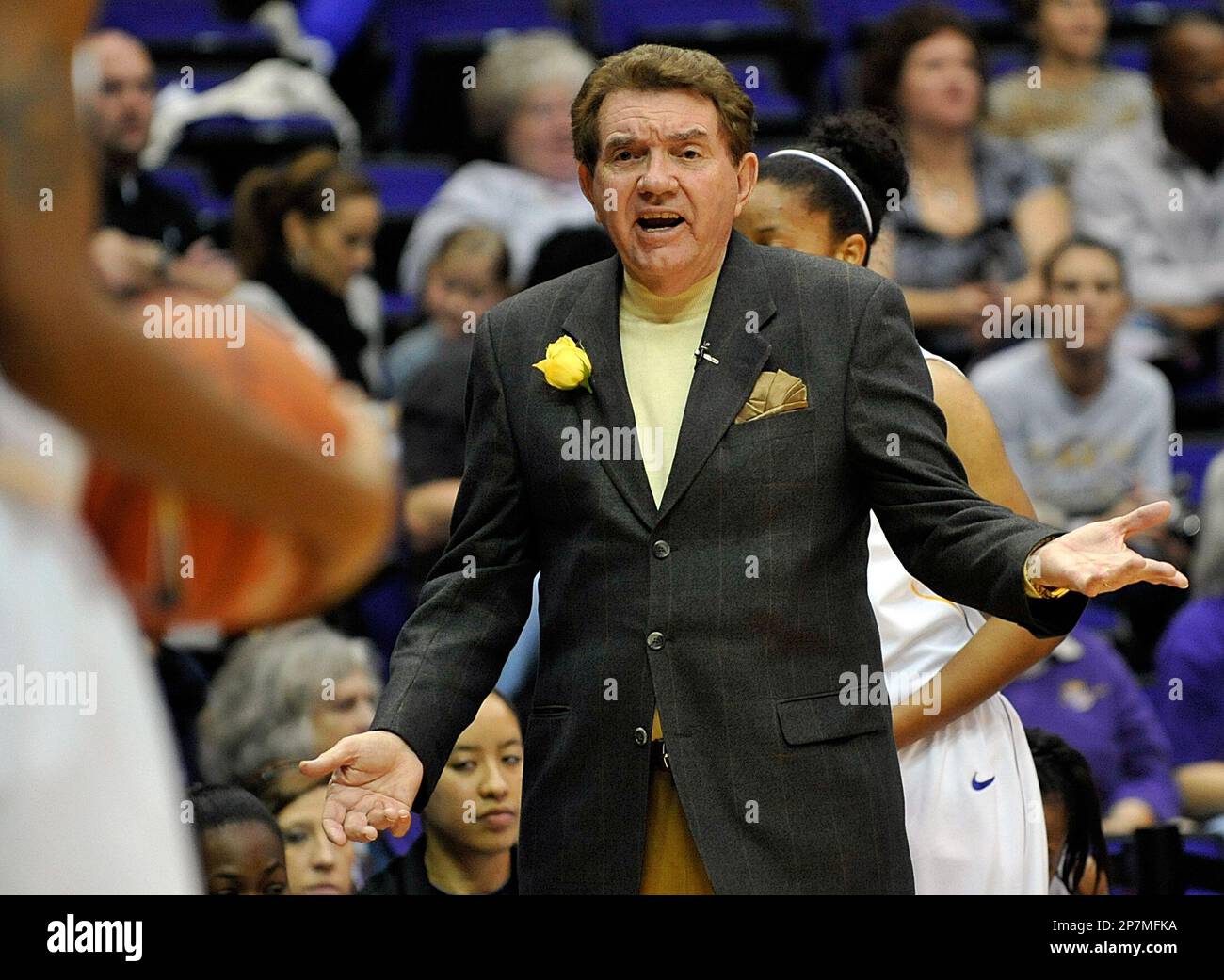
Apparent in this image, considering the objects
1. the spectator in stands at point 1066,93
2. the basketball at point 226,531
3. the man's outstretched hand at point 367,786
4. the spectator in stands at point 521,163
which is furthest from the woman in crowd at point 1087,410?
the basketball at point 226,531

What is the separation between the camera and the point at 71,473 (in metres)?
0.71

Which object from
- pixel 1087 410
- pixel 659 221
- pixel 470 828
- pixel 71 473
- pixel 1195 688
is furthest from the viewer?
pixel 1087 410

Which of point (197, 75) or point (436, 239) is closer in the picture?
point (436, 239)

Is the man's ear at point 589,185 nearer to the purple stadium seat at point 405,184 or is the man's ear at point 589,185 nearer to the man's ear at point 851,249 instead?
the man's ear at point 851,249

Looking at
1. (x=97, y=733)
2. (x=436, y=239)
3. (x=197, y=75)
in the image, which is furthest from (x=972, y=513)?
(x=197, y=75)

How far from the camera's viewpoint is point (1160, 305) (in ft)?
15.7

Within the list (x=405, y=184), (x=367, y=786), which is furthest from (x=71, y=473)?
(x=405, y=184)

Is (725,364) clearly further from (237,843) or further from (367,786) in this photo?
(237,843)

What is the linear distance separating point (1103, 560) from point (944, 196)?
3.02m

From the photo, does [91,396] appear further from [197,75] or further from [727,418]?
[197,75]

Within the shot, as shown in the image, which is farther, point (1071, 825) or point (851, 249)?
point (1071, 825)

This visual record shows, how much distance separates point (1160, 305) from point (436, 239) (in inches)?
74.6

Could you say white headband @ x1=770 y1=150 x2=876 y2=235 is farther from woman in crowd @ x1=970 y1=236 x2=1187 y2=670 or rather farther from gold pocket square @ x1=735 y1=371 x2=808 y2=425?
woman in crowd @ x1=970 y1=236 x2=1187 y2=670
